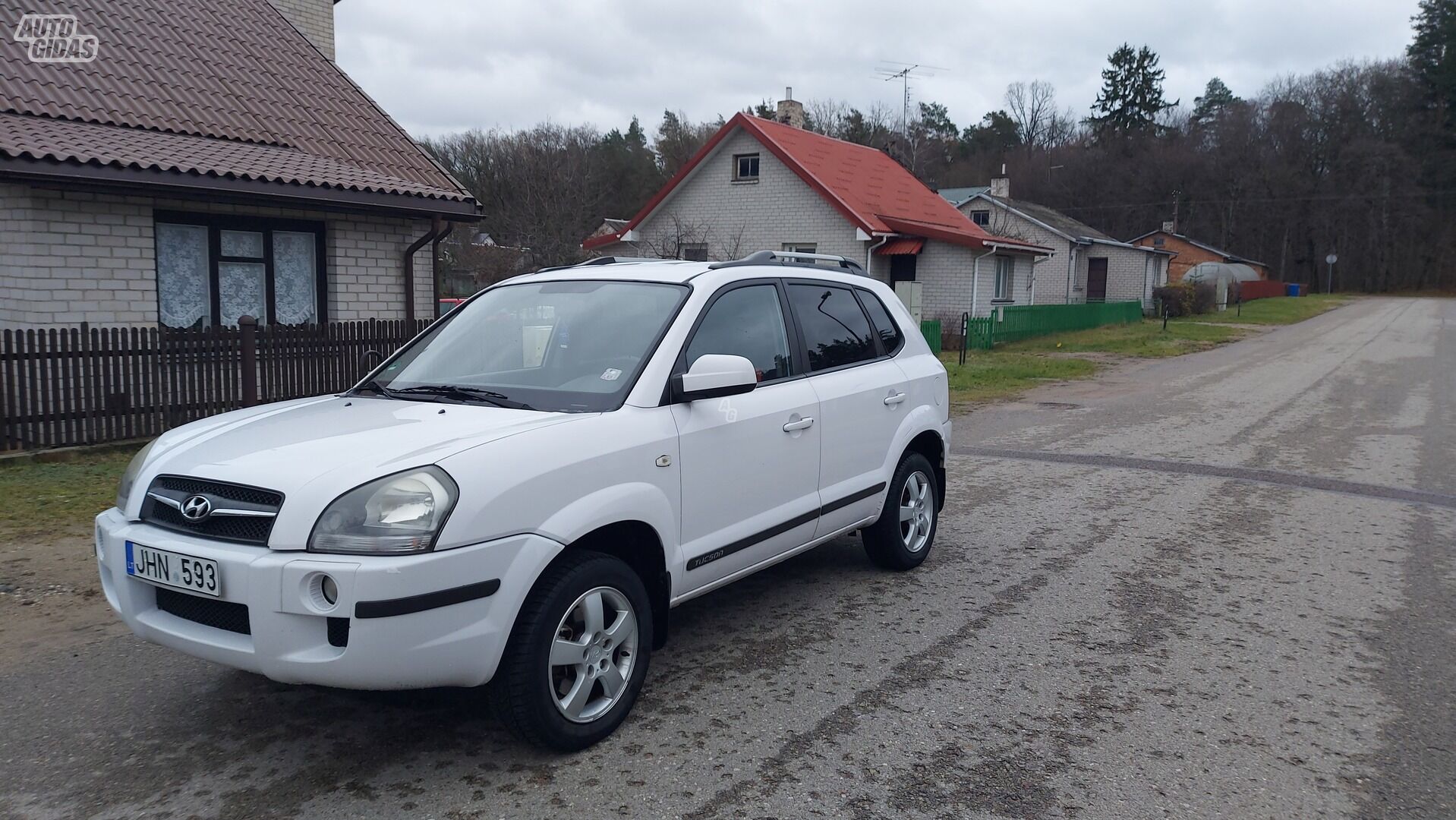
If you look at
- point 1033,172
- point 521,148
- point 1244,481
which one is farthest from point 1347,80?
point 1244,481

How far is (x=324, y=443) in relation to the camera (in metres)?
3.63

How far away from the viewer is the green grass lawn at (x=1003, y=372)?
16516mm

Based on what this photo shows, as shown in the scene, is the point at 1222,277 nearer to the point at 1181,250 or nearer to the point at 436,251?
the point at 1181,250

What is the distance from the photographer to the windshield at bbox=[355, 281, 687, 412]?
4234 mm

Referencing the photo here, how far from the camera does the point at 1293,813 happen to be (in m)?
3.36

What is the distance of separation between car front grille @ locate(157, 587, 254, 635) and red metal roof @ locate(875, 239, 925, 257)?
25223 millimetres

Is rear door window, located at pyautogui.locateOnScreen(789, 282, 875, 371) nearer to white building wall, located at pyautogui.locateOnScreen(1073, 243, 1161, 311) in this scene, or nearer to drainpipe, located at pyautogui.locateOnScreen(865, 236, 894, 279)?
drainpipe, located at pyautogui.locateOnScreen(865, 236, 894, 279)

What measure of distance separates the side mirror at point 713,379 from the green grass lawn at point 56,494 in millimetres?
4962

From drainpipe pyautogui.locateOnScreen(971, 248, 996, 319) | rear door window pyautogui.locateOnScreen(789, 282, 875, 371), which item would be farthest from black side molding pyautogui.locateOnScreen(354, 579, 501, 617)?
drainpipe pyautogui.locateOnScreen(971, 248, 996, 319)

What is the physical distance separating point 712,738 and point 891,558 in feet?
7.83

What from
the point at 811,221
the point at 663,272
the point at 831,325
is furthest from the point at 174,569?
the point at 811,221

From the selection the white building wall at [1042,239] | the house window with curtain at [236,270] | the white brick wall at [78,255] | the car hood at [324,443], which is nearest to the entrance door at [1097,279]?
the white building wall at [1042,239]

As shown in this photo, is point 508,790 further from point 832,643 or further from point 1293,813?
point 1293,813

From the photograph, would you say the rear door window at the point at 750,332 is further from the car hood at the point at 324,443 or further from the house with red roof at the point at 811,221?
the house with red roof at the point at 811,221
